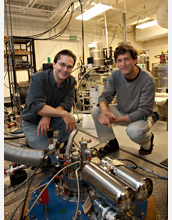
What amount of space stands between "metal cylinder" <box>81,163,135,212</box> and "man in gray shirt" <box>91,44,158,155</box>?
2.53 feet

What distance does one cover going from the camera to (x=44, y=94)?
1.45 m

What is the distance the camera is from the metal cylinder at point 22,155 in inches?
31.1

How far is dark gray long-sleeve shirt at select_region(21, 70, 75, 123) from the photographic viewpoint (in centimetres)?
136

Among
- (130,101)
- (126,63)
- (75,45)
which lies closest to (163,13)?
(126,63)

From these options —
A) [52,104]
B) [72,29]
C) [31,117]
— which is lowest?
[31,117]

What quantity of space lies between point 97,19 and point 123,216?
19.0ft

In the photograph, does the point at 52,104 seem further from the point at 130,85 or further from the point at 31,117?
the point at 130,85

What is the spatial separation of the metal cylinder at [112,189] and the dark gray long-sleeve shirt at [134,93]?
855mm

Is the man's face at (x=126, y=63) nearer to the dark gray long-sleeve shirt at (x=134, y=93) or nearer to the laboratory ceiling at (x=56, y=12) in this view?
the dark gray long-sleeve shirt at (x=134, y=93)

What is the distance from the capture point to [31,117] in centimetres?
143

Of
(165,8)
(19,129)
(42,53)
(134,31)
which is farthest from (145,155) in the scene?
(134,31)

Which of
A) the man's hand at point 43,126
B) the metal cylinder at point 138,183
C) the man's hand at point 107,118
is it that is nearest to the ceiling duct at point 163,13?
the man's hand at point 107,118

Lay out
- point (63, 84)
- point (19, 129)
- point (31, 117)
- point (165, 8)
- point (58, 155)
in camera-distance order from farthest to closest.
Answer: point (165, 8) < point (19, 129) < point (63, 84) < point (31, 117) < point (58, 155)

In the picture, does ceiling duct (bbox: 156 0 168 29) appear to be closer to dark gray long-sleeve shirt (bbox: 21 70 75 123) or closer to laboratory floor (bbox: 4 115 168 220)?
laboratory floor (bbox: 4 115 168 220)
